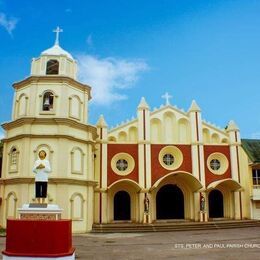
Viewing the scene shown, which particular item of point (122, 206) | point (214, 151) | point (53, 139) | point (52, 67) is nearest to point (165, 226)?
point (122, 206)

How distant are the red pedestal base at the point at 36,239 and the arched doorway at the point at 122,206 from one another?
15.7 metres

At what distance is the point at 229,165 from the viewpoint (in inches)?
1035

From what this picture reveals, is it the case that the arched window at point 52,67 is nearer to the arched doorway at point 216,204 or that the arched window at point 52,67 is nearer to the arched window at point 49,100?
the arched window at point 49,100

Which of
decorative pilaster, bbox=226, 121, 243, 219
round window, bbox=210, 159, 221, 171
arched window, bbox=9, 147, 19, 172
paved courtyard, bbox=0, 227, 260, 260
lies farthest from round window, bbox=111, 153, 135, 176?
paved courtyard, bbox=0, 227, 260, 260

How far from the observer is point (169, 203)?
2569 cm

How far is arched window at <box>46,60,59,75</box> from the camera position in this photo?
22156mm

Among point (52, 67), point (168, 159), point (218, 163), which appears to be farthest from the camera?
point (218, 163)

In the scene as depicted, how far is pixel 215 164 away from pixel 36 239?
64.1 ft

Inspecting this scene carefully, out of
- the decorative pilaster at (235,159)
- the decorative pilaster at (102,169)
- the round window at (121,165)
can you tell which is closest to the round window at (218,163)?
the decorative pilaster at (235,159)

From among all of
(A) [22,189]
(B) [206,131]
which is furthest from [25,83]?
(B) [206,131]

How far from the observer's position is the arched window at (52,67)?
72.7 feet

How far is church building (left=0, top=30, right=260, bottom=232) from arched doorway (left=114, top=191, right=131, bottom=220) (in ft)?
0.25

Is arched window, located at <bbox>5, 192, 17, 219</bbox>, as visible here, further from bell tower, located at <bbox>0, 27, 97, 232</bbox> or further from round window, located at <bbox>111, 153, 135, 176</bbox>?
round window, located at <bbox>111, 153, 135, 176</bbox>

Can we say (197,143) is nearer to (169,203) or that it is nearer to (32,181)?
(169,203)
